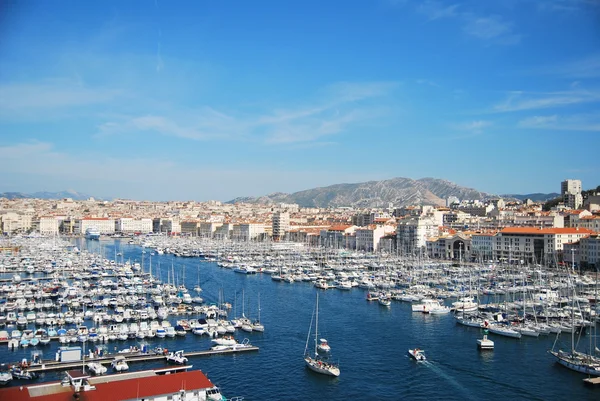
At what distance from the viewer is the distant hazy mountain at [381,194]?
487 feet

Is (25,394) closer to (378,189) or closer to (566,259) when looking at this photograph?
(566,259)

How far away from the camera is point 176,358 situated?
1212 centimetres

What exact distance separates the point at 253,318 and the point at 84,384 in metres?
8.27

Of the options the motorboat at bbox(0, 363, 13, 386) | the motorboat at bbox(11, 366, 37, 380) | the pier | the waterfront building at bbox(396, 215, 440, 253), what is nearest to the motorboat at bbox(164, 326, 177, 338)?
the pier

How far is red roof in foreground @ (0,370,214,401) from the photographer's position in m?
8.38

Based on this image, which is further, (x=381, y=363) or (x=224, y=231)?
(x=224, y=231)

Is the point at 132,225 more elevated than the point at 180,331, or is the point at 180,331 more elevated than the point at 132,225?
the point at 132,225

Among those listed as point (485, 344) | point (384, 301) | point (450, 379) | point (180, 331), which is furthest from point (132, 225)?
point (450, 379)

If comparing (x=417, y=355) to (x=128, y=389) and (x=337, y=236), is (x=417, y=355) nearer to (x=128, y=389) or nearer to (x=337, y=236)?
(x=128, y=389)

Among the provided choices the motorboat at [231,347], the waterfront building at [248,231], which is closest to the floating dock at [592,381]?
the motorboat at [231,347]

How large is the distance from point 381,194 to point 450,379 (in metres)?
152

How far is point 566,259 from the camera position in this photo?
2927 cm

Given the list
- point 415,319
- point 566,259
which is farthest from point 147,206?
point 415,319

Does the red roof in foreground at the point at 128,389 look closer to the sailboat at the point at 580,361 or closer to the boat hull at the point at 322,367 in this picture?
the boat hull at the point at 322,367
